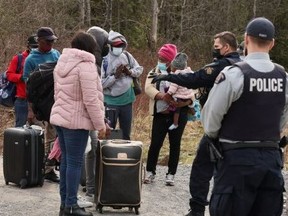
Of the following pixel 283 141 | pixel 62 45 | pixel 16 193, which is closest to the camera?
pixel 283 141

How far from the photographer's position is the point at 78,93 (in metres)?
5.72

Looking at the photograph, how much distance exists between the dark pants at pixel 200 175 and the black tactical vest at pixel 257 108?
5.37ft

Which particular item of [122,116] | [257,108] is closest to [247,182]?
[257,108]

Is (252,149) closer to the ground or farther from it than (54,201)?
farther from it

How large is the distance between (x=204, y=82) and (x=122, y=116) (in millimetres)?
2298

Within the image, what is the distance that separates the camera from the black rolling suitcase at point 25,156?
7242 millimetres

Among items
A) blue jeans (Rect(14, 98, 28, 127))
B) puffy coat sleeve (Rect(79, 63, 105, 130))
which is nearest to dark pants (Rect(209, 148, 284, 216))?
puffy coat sleeve (Rect(79, 63, 105, 130))

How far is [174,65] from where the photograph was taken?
736 cm

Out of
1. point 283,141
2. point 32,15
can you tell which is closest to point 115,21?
point 32,15

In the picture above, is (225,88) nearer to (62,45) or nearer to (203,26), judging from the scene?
(62,45)

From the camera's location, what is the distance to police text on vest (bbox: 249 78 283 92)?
4309 mm

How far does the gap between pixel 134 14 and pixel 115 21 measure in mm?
1647

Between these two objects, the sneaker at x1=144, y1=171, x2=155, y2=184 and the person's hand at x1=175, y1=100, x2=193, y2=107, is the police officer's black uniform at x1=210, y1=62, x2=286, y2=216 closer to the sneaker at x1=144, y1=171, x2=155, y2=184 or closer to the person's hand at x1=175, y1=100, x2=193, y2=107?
the person's hand at x1=175, y1=100, x2=193, y2=107

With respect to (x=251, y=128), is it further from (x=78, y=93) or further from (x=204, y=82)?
(x=78, y=93)
